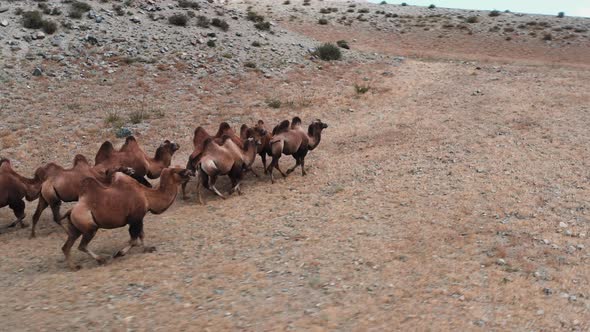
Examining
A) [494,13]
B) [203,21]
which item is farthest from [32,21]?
[494,13]

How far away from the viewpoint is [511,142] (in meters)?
13.3

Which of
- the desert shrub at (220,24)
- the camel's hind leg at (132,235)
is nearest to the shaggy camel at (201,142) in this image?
the camel's hind leg at (132,235)

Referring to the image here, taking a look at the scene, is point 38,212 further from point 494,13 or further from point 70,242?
point 494,13

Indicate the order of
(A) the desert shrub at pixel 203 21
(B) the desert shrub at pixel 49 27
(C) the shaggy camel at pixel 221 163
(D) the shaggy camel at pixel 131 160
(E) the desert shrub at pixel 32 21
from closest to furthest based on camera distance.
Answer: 1. (D) the shaggy camel at pixel 131 160
2. (C) the shaggy camel at pixel 221 163
3. (B) the desert shrub at pixel 49 27
4. (E) the desert shrub at pixel 32 21
5. (A) the desert shrub at pixel 203 21

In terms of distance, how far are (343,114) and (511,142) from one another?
5.77 meters

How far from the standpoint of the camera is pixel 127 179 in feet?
24.9

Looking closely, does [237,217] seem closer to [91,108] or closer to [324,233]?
[324,233]

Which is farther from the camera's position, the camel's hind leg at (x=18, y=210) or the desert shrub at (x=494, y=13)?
the desert shrub at (x=494, y=13)

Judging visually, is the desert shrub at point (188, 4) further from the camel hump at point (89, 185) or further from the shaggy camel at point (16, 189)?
the camel hump at point (89, 185)

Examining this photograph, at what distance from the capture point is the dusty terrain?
6113mm

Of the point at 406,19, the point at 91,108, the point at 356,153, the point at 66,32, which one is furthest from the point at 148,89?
the point at 406,19

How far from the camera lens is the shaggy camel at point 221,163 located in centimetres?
1025

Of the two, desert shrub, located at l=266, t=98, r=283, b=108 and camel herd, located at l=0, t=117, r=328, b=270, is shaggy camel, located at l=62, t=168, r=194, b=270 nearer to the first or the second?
camel herd, located at l=0, t=117, r=328, b=270

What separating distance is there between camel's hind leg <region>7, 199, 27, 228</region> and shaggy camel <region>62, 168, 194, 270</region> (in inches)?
97.0
